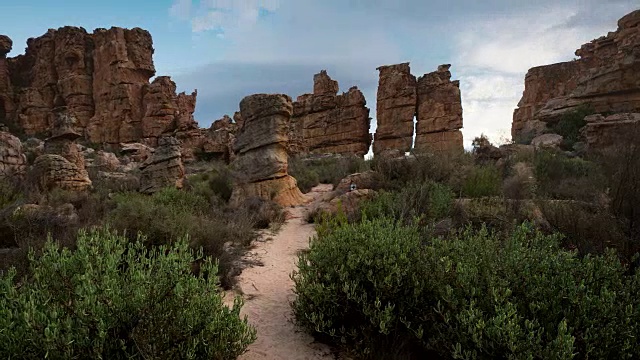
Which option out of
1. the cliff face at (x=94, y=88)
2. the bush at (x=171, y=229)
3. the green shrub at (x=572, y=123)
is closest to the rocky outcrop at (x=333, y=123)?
the cliff face at (x=94, y=88)

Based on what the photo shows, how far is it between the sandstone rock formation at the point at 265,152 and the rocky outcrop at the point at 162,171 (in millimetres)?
2096

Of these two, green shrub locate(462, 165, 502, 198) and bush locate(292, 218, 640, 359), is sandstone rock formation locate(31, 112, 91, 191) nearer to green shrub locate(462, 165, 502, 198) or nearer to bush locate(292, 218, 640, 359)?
bush locate(292, 218, 640, 359)

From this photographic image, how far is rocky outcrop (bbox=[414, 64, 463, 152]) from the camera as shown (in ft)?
83.6

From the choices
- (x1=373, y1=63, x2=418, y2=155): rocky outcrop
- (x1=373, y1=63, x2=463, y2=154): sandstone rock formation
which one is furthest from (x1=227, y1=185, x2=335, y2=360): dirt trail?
(x1=373, y1=63, x2=418, y2=155): rocky outcrop

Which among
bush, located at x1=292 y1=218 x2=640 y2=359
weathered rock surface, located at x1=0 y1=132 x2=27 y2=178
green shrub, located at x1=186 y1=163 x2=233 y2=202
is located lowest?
bush, located at x1=292 y1=218 x2=640 y2=359

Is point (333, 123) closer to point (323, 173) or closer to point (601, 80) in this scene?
point (323, 173)

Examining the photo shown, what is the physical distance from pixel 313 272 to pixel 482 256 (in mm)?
1670

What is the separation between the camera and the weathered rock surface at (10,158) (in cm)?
1043

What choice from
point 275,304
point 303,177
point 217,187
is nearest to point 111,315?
point 275,304

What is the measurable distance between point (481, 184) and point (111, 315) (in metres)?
8.43

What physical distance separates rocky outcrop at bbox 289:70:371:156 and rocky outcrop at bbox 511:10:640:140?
37.2ft

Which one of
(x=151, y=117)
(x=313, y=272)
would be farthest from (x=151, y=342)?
(x=151, y=117)

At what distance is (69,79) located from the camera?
1353 inches

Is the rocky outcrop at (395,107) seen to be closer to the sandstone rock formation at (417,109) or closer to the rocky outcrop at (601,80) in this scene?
the sandstone rock formation at (417,109)
